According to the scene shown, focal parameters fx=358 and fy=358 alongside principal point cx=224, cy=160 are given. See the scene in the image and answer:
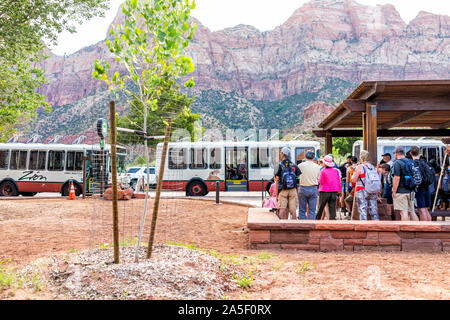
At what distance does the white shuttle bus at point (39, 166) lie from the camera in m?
18.3

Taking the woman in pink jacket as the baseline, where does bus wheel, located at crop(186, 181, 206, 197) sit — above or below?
below

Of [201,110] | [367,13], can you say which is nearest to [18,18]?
[201,110]

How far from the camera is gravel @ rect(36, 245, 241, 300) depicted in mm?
3475

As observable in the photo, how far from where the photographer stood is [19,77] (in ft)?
47.5

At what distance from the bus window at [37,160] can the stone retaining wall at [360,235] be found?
1604 cm

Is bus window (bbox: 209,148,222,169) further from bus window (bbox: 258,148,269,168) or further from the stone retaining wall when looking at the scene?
the stone retaining wall

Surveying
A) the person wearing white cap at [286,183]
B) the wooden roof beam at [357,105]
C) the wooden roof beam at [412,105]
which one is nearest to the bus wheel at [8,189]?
the person wearing white cap at [286,183]

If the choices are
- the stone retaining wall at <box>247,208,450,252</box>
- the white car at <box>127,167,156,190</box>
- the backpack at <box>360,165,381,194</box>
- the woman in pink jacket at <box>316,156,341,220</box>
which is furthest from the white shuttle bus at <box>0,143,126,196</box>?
the stone retaining wall at <box>247,208,450,252</box>

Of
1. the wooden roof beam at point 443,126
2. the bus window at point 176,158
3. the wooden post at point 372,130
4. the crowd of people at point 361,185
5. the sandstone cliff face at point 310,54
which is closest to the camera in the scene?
the bus window at point 176,158

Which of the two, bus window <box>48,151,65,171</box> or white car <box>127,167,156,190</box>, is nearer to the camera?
bus window <box>48,151,65,171</box>

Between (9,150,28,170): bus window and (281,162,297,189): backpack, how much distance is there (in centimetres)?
1624

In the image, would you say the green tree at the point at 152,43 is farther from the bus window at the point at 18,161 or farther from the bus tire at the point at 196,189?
the bus window at the point at 18,161
